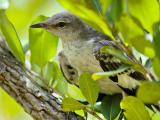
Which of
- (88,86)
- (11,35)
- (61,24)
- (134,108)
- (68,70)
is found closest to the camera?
(134,108)

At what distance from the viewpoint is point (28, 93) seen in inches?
72.3

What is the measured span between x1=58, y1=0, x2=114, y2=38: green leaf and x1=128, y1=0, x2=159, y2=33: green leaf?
7 centimetres

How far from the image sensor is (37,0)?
211 centimetres

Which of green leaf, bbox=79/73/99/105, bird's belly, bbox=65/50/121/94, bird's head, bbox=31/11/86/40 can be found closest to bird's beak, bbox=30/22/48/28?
bird's head, bbox=31/11/86/40

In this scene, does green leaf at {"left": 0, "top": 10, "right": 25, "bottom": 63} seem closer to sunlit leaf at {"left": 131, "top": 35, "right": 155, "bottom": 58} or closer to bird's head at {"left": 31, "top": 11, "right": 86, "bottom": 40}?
bird's head at {"left": 31, "top": 11, "right": 86, "bottom": 40}

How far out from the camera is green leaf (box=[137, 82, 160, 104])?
39.4 inches

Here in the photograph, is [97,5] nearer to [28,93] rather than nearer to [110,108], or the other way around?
[110,108]

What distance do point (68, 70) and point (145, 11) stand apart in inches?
49.0

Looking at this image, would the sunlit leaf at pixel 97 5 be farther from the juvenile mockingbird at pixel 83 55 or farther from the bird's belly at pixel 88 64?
the bird's belly at pixel 88 64

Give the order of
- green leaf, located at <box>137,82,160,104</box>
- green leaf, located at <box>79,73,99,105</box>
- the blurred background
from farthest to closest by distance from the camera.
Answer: the blurred background < green leaf, located at <box>79,73,99,105</box> < green leaf, located at <box>137,82,160,104</box>

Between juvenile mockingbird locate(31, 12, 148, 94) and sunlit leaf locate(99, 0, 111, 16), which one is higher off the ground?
sunlit leaf locate(99, 0, 111, 16)

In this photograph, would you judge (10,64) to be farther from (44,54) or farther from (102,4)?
(102,4)

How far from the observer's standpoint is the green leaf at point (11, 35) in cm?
157

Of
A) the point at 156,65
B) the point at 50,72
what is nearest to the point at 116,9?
the point at 156,65
